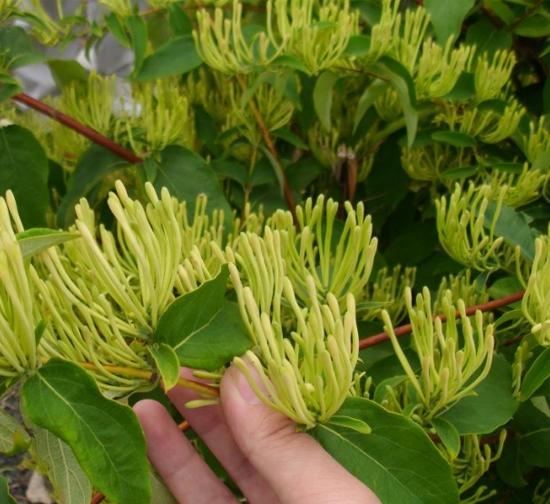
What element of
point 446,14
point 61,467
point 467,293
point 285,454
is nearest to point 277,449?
point 285,454

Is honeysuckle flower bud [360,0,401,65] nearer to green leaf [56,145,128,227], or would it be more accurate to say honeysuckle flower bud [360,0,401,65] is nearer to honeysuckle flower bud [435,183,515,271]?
honeysuckle flower bud [435,183,515,271]

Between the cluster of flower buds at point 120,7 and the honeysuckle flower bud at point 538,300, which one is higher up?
the cluster of flower buds at point 120,7

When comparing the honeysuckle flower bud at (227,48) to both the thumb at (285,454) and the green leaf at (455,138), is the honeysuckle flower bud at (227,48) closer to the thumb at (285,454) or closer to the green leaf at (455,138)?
the green leaf at (455,138)

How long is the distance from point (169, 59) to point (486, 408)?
0.44 metres

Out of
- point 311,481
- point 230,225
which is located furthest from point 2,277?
point 230,225

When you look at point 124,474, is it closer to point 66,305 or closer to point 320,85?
point 66,305

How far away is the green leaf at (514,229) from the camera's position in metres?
0.50

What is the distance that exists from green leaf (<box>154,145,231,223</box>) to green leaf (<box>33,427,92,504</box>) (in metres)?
0.34

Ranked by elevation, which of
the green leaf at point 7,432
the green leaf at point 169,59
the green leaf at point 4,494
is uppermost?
the green leaf at point 169,59

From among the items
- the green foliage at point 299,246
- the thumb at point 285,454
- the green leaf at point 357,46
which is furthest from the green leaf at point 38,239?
the green leaf at point 357,46

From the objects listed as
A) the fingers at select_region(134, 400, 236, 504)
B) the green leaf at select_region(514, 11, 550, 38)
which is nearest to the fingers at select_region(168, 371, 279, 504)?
the fingers at select_region(134, 400, 236, 504)

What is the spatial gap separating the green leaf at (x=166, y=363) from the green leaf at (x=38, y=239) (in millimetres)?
68

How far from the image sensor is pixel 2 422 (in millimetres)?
353

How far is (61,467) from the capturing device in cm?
36
